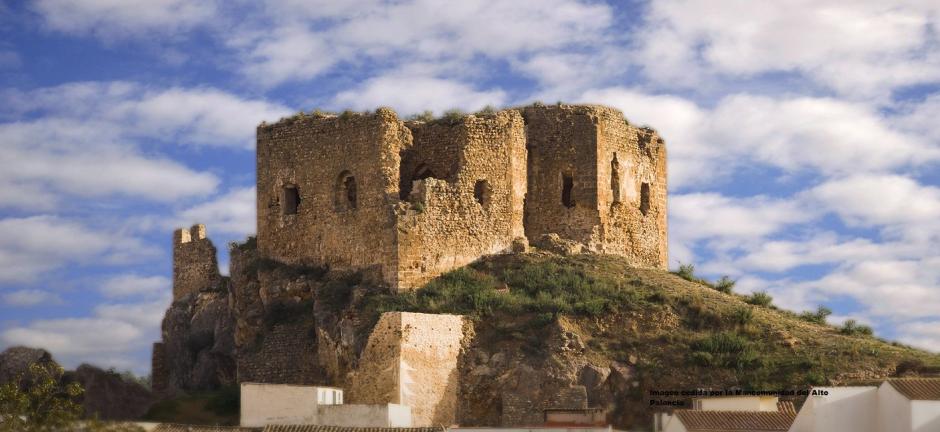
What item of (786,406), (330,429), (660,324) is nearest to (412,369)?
(330,429)

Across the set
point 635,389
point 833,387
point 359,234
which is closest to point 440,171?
point 359,234

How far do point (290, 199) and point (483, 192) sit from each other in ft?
14.5

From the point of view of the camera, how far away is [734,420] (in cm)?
2917

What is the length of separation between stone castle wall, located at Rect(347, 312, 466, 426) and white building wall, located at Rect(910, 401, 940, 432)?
9.17 metres

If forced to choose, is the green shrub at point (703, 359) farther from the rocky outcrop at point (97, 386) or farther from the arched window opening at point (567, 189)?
the rocky outcrop at point (97, 386)

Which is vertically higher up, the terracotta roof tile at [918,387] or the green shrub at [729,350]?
the green shrub at [729,350]

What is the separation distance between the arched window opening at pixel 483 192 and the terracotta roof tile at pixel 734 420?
28.3ft

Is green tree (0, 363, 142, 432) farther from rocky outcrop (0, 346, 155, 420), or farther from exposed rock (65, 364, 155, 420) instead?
rocky outcrop (0, 346, 155, 420)

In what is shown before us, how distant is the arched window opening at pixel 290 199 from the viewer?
37347mm

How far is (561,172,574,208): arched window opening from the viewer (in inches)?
1495

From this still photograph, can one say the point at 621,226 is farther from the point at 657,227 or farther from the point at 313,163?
the point at 313,163

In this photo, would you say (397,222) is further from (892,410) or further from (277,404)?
(892,410)

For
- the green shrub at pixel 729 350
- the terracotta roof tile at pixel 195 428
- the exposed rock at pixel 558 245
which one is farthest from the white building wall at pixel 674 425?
the exposed rock at pixel 558 245

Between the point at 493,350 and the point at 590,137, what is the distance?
6.85 meters
